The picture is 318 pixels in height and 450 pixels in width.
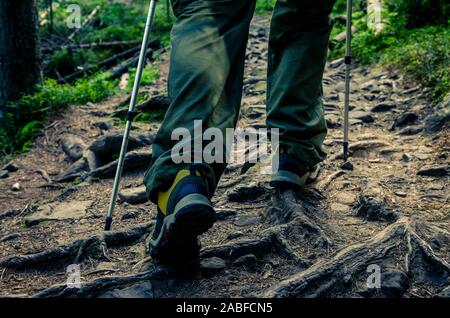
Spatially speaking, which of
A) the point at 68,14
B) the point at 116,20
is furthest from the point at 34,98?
the point at 68,14

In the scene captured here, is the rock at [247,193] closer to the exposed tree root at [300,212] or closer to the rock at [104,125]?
the exposed tree root at [300,212]

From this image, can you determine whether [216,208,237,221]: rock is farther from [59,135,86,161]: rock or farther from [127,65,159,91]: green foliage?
[127,65,159,91]: green foliage

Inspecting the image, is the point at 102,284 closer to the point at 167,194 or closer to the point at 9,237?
the point at 167,194

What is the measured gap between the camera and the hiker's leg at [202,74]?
2992mm

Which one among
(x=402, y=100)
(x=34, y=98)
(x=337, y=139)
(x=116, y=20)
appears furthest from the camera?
(x=116, y=20)

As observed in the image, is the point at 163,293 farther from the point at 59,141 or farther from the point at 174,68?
the point at 59,141

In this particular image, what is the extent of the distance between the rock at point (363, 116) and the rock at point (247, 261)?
3.83 m

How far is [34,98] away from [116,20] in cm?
848

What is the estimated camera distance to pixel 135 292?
10.3 feet

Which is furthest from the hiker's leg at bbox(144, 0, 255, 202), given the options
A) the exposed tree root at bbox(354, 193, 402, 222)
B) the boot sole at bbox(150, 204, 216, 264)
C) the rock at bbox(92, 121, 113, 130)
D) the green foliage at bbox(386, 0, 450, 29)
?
the green foliage at bbox(386, 0, 450, 29)

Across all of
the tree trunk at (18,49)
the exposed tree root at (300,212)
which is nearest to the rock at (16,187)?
the tree trunk at (18,49)

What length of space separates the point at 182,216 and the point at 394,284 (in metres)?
1.13

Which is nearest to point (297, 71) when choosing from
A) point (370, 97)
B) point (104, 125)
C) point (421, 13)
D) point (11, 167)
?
point (370, 97)
